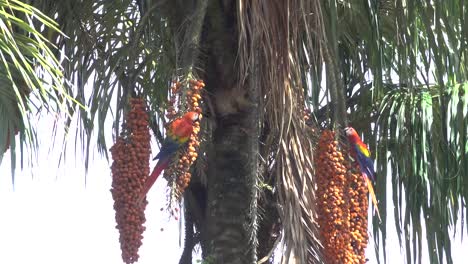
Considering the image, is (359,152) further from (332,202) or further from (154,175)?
(154,175)

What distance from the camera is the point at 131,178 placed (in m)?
4.21

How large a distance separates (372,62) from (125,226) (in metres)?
2.20

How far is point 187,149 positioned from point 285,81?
0.90 metres

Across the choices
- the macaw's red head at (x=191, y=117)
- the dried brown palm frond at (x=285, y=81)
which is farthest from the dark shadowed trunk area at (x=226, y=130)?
the macaw's red head at (x=191, y=117)

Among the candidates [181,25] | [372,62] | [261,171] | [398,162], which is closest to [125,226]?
[261,171]

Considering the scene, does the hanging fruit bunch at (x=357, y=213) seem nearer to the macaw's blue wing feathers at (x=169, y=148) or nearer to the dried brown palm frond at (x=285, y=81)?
the dried brown palm frond at (x=285, y=81)

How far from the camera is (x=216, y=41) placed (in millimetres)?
5117

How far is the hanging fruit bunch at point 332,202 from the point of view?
4246 mm

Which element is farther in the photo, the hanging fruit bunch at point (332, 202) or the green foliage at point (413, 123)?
the green foliage at point (413, 123)

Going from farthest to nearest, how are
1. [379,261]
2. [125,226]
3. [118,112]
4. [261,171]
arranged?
[379,261]
[118,112]
[261,171]
[125,226]

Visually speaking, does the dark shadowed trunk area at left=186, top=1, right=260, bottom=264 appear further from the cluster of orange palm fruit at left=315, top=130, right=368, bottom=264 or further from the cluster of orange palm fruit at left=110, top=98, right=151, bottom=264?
the cluster of orange palm fruit at left=110, top=98, right=151, bottom=264

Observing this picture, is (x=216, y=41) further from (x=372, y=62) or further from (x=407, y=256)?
(x=407, y=256)

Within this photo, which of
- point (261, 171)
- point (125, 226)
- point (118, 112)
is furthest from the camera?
point (118, 112)

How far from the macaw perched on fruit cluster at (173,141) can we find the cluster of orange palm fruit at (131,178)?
54 mm
